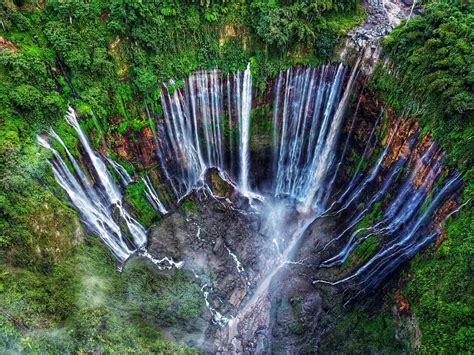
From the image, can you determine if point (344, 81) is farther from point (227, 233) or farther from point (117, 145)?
point (117, 145)

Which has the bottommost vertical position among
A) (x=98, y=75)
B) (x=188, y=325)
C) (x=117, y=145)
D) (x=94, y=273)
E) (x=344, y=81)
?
(x=188, y=325)

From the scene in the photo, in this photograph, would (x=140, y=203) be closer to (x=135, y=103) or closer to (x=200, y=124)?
(x=135, y=103)

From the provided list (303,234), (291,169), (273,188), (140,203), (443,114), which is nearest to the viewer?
(443,114)

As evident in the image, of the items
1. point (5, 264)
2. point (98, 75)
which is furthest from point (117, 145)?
point (5, 264)

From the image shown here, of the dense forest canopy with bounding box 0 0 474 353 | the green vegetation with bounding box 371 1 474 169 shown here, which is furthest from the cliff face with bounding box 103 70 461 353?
the dense forest canopy with bounding box 0 0 474 353

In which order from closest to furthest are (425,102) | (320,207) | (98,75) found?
(425,102), (98,75), (320,207)

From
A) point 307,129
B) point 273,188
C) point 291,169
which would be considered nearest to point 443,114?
point 307,129

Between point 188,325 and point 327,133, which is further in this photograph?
point 327,133
